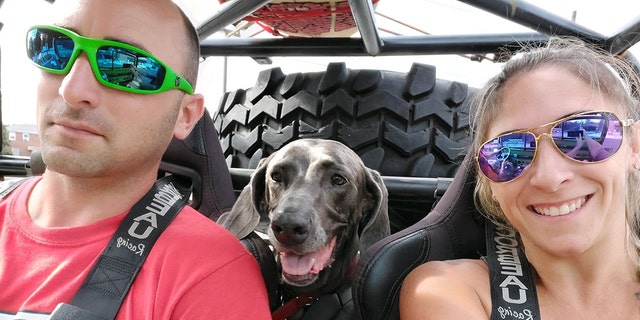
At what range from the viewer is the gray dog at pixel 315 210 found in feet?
6.63

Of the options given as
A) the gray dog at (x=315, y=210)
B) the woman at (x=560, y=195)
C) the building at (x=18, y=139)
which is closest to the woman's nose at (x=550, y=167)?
the woman at (x=560, y=195)

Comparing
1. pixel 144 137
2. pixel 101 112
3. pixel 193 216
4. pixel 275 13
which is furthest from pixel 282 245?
pixel 275 13

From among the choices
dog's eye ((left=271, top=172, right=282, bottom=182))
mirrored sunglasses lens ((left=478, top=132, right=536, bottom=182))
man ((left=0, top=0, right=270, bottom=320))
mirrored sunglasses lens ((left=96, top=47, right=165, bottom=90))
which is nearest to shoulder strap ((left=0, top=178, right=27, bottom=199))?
man ((left=0, top=0, right=270, bottom=320))

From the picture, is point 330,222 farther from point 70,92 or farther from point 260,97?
point 70,92

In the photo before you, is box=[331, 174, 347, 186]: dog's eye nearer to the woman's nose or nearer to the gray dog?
the gray dog

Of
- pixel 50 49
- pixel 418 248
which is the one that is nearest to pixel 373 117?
pixel 418 248

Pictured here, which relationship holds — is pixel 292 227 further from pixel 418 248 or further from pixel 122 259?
pixel 122 259

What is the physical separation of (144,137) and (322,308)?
87cm

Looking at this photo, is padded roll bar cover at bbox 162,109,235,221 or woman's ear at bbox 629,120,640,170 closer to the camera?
woman's ear at bbox 629,120,640,170

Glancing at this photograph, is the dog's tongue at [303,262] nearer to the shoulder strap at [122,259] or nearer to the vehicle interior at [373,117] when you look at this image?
the vehicle interior at [373,117]

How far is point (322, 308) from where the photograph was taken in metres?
1.89

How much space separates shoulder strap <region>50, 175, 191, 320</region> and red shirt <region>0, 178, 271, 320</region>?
0.08ft

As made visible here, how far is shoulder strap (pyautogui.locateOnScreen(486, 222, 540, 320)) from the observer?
4.68ft

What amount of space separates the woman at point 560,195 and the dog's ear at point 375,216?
2.21 ft
